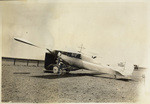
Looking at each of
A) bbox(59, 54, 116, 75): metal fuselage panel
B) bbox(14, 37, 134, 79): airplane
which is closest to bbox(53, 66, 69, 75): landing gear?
bbox(14, 37, 134, 79): airplane

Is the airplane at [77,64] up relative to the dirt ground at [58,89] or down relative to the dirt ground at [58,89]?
up

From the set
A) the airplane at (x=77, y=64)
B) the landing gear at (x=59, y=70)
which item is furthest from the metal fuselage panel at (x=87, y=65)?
the landing gear at (x=59, y=70)

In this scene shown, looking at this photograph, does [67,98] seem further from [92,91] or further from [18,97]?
[18,97]

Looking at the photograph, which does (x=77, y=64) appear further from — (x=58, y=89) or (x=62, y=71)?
(x=58, y=89)

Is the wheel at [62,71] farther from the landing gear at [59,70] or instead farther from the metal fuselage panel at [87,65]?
the metal fuselage panel at [87,65]

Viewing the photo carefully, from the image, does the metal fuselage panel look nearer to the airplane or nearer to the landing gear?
the airplane

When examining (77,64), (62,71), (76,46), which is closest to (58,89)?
(62,71)

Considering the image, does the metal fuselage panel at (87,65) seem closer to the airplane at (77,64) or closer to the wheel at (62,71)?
the airplane at (77,64)

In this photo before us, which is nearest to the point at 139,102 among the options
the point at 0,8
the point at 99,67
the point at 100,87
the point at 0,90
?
the point at 100,87

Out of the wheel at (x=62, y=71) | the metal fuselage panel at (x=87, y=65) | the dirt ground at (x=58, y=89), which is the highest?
the metal fuselage panel at (x=87, y=65)
